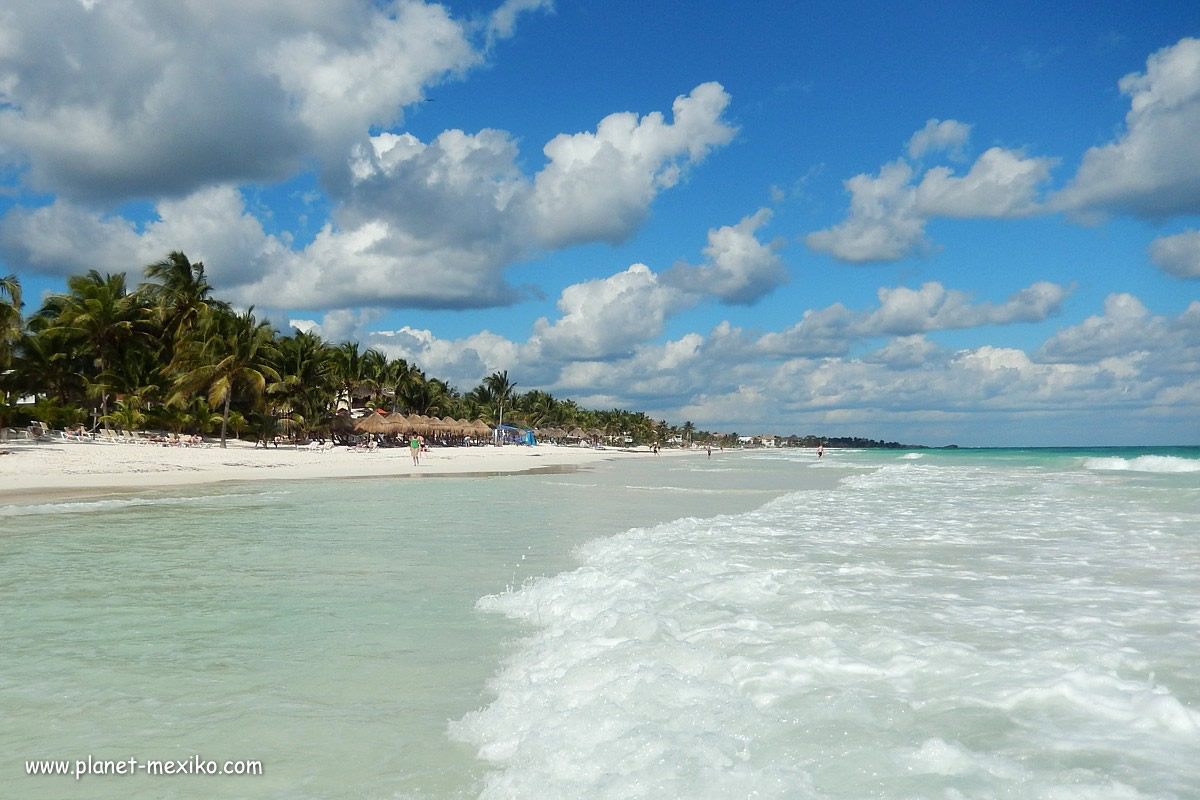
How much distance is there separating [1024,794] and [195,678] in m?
4.28

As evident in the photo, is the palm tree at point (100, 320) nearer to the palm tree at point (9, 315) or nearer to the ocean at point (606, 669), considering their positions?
the palm tree at point (9, 315)

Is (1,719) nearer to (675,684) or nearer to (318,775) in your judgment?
(318,775)

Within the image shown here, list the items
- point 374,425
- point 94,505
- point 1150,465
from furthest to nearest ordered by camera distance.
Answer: point 374,425, point 1150,465, point 94,505

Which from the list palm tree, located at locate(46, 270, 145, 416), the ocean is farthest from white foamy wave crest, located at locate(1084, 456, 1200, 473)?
palm tree, located at locate(46, 270, 145, 416)

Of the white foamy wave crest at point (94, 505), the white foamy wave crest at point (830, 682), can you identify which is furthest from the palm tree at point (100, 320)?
the white foamy wave crest at point (830, 682)

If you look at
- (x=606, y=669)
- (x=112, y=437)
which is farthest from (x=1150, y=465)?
(x=112, y=437)

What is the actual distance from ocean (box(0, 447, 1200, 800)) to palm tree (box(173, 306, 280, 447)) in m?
32.1

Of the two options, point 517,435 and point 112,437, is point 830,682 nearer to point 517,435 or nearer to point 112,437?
point 112,437

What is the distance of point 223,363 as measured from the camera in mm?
38875

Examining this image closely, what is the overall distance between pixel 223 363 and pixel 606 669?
39.7m

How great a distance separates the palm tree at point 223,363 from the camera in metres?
39.4

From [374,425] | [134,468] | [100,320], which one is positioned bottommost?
[134,468]

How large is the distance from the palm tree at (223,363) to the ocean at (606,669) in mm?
32080

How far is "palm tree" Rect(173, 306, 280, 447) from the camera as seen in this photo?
39375 millimetres
